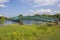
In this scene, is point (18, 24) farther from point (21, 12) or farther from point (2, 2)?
point (2, 2)

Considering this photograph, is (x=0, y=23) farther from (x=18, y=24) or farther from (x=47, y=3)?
(x=47, y=3)

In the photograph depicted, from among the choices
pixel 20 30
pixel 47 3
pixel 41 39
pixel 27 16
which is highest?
pixel 47 3

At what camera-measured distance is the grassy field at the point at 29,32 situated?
3930 mm

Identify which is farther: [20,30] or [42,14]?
[42,14]

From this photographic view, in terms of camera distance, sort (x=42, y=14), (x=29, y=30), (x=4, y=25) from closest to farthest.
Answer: (x=4, y=25), (x=29, y=30), (x=42, y=14)

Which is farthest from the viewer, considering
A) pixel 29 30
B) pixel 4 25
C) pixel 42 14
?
pixel 42 14

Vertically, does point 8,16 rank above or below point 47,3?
below

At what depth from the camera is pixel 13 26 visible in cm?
414

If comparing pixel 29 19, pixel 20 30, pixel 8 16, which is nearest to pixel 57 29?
pixel 29 19

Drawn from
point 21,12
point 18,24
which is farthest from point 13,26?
point 21,12

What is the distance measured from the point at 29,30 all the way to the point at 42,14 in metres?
0.70

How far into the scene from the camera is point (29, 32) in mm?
4262

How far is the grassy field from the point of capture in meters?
3.93

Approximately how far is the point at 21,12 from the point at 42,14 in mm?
731
